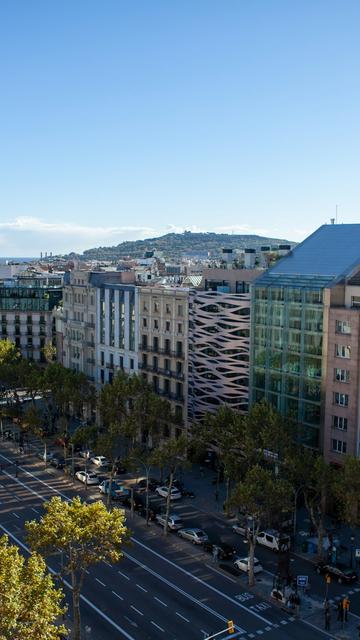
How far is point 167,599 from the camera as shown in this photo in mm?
58844

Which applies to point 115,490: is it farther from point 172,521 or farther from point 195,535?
point 195,535

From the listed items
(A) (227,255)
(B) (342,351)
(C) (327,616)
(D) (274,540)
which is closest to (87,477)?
(D) (274,540)

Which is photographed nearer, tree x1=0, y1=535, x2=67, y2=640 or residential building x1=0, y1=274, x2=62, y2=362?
tree x1=0, y1=535, x2=67, y2=640

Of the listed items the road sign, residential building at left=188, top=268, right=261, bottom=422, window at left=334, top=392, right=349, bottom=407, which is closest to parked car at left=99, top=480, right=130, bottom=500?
residential building at left=188, top=268, right=261, bottom=422

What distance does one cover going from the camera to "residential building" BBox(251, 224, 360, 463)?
76.5m

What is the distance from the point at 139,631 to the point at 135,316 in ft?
210

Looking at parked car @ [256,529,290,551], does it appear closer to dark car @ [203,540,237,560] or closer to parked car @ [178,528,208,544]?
dark car @ [203,540,237,560]

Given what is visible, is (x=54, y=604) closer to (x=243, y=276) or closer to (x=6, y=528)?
(x=6, y=528)

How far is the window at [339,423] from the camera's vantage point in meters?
76.9

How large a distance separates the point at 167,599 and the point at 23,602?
26404 millimetres

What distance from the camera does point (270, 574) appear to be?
210ft

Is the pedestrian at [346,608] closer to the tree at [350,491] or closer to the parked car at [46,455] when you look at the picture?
the tree at [350,491]

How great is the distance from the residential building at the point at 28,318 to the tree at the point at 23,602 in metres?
121

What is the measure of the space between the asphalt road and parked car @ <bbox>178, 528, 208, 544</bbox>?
76 cm
